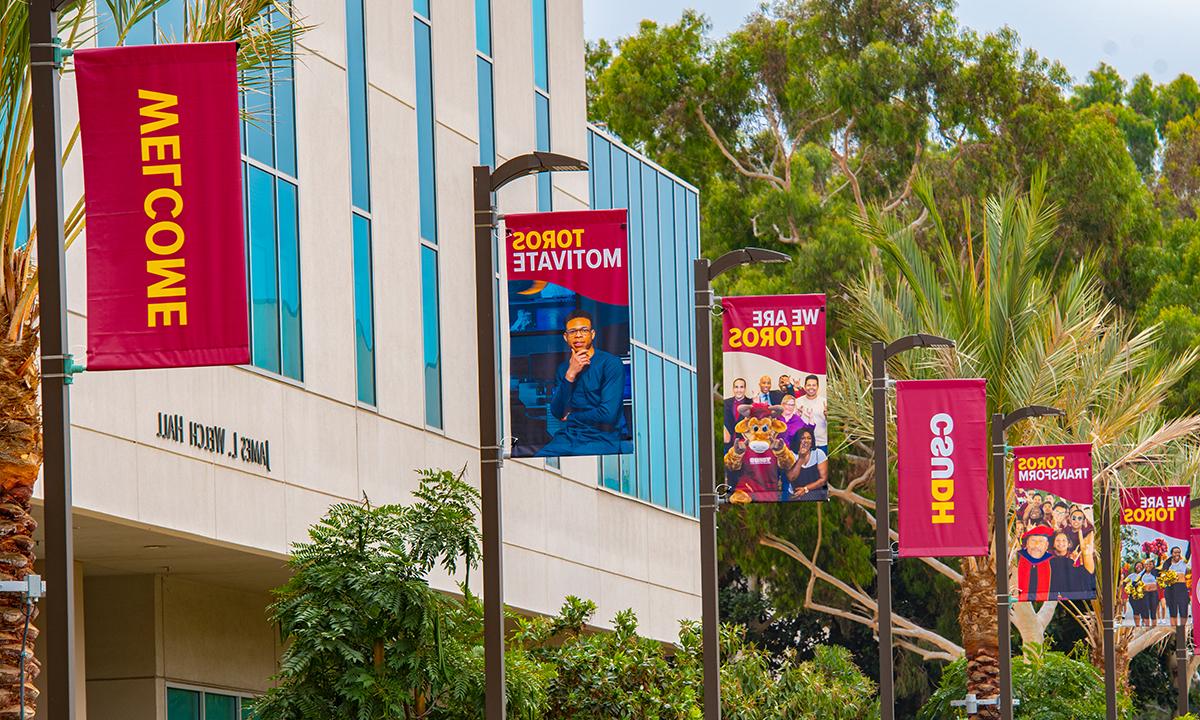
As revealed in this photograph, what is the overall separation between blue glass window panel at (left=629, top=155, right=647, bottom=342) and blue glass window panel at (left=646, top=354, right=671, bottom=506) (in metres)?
0.79

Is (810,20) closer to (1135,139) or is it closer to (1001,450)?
(1135,139)

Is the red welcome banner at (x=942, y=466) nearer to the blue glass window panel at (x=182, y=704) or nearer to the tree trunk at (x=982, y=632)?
the tree trunk at (x=982, y=632)

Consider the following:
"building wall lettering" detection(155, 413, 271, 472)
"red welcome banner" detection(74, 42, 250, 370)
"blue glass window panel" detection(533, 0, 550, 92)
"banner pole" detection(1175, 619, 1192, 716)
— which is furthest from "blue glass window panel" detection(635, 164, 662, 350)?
"red welcome banner" detection(74, 42, 250, 370)

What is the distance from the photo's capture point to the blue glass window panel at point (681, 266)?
43.3 m

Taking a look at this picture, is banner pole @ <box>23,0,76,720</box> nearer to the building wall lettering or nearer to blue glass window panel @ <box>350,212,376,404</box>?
the building wall lettering

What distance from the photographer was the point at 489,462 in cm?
1770

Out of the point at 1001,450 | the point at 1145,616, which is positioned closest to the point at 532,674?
the point at 1001,450

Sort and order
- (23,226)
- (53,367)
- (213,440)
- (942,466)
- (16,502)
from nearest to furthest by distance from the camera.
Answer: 1. (53,367)
2. (16,502)
3. (23,226)
4. (213,440)
5. (942,466)

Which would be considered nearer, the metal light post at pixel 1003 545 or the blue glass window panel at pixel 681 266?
the metal light post at pixel 1003 545

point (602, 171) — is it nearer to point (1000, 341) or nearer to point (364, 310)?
point (1000, 341)

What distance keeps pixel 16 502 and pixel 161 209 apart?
245cm

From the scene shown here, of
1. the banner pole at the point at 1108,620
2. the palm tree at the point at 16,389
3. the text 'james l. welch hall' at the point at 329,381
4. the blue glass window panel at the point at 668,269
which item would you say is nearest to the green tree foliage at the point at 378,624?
the text 'james l. welch hall' at the point at 329,381

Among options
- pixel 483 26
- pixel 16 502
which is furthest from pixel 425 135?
pixel 16 502

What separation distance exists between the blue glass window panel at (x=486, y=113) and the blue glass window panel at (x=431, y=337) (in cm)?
271
